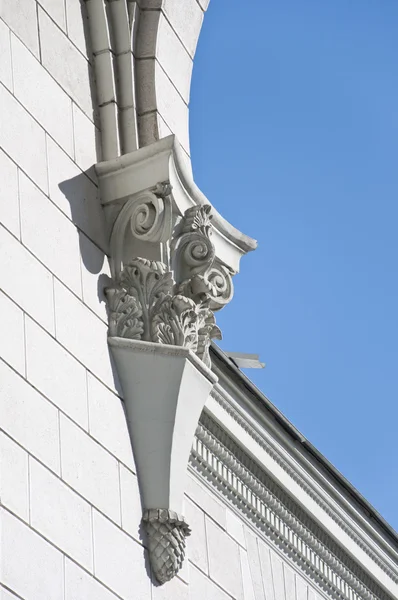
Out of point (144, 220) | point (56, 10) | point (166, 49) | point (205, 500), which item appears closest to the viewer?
point (144, 220)

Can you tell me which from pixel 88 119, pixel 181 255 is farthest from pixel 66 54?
pixel 181 255

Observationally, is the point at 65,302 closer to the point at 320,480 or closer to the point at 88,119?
the point at 88,119

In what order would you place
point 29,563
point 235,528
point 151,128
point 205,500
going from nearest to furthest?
point 29,563 < point 151,128 < point 205,500 < point 235,528

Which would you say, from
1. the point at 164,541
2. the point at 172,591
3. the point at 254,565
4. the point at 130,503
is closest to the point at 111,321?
the point at 130,503

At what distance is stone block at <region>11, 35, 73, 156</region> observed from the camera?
6.54 meters

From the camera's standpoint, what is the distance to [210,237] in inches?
283

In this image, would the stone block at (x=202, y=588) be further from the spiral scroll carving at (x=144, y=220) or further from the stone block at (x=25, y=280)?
the stone block at (x=25, y=280)

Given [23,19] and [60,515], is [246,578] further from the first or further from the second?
[23,19]

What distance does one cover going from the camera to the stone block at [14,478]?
18.0ft

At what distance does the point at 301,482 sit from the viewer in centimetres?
927

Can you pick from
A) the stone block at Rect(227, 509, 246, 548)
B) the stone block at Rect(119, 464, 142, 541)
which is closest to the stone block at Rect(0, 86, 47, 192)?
the stone block at Rect(119, 464, 142, 541)

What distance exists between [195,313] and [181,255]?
1.05ft

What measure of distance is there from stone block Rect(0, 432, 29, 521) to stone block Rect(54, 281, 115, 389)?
0.73 metres

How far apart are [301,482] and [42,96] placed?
11.8ft
